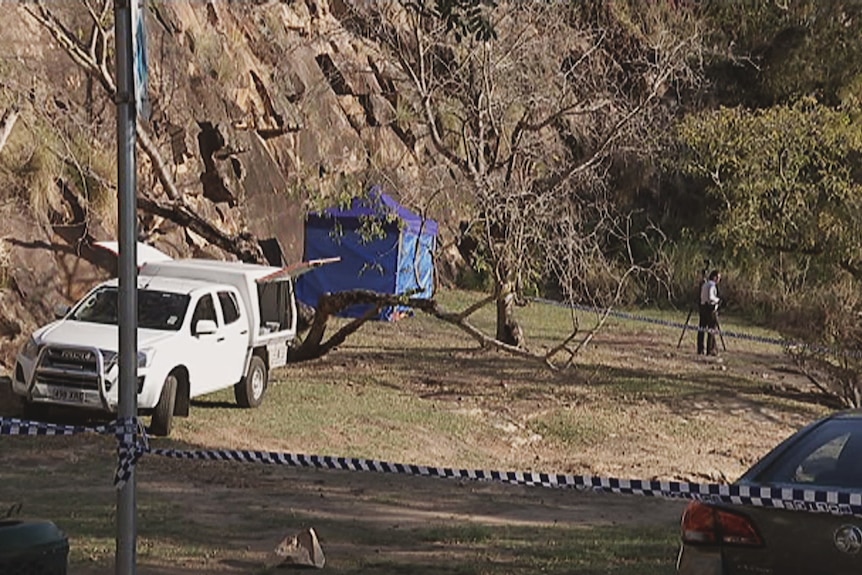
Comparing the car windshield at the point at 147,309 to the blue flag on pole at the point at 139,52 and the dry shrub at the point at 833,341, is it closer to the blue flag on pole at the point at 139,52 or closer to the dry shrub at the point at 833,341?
the blue flag on pole at the point at 139,52

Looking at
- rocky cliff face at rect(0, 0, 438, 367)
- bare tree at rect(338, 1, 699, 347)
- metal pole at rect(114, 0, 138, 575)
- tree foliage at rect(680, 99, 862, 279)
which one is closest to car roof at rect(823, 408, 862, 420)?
metal pole at rect(114, 0, 138, 575)

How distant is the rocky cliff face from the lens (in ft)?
68.6

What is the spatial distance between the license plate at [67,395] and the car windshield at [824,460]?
1002 cm

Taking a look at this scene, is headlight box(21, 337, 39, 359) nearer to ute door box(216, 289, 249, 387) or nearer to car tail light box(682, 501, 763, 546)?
ute door box(216, 289, 249, 387)

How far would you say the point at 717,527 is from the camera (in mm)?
5867

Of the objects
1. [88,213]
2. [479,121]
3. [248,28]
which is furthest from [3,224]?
[248,28]

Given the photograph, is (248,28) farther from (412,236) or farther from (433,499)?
(433,499)

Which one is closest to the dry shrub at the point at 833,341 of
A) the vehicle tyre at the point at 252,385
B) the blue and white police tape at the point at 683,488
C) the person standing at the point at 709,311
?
the person standing at the point at 709,311

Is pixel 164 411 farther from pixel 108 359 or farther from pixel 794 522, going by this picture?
pixel 794 522

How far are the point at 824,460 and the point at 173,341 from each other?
1061cm

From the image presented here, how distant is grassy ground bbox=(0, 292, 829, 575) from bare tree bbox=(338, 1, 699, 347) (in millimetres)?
1993

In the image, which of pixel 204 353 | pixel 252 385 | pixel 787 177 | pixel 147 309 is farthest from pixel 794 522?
pixel 787 177

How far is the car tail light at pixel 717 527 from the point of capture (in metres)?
5.78

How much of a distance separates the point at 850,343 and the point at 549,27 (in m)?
7.52
